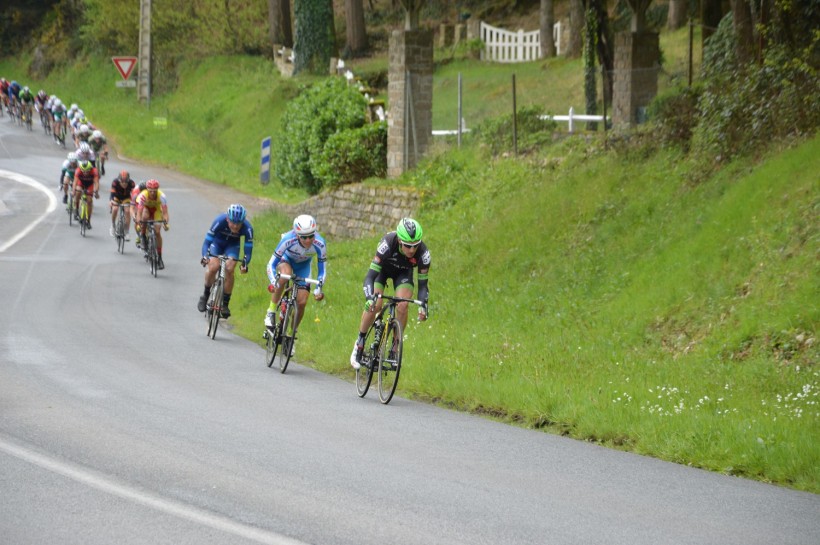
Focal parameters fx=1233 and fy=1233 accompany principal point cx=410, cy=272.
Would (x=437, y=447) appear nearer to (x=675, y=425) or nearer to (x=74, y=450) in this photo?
(x=675, y=425)

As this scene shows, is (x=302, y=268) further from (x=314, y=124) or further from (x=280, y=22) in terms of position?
(x=280, y=22)

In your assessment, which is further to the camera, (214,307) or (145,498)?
(214,307)

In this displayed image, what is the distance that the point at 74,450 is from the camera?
32.3 ft

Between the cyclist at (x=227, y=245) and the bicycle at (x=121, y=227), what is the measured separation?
9.16m

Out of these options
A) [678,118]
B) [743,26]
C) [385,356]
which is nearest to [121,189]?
[678,118]

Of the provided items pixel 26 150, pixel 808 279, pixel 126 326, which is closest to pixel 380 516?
pixel 808 279

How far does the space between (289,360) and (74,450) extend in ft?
20.0

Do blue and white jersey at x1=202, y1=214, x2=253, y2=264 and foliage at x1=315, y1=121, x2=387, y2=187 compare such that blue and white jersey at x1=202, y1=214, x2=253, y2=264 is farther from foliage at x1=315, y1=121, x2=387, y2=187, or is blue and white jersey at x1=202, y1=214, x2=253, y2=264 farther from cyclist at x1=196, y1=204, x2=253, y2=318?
foliage at x1=315, y1=121, x2=387, y2=187

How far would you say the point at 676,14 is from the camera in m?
39.6

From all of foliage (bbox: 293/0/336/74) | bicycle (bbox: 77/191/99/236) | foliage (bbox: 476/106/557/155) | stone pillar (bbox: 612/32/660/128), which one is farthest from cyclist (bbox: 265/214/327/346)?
foliage (bbox: 293/0/336/74)

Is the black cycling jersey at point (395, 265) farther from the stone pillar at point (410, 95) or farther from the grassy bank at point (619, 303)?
the stone pillar at point (410, 95)

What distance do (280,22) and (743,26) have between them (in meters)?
37.2

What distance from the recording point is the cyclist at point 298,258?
1545 centimetres

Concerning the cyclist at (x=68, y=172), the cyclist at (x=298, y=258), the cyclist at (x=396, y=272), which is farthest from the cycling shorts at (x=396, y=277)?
the cyclist at (x=68, y=172)
